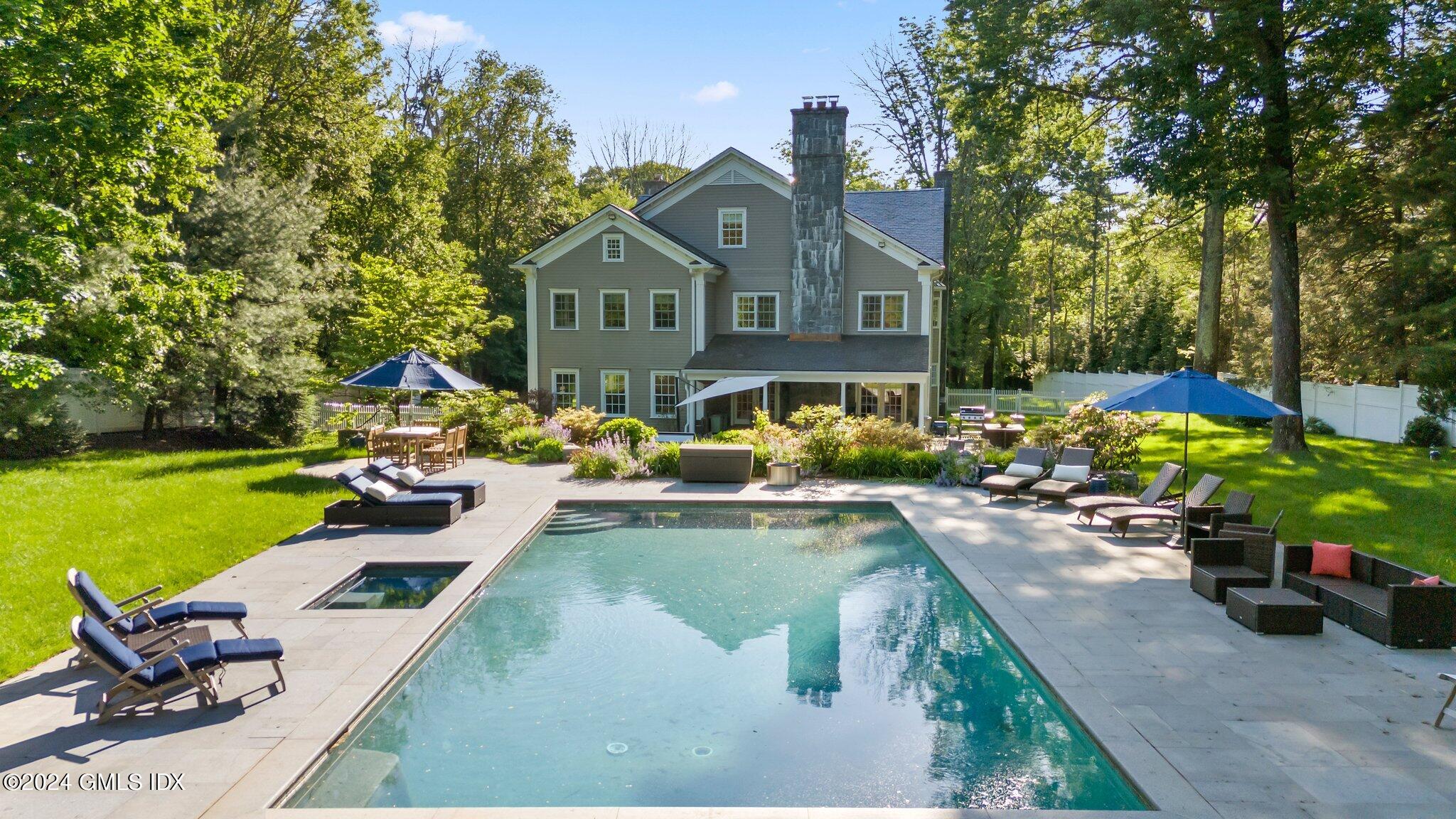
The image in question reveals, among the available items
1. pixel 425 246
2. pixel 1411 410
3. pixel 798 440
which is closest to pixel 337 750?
pixel 798 440

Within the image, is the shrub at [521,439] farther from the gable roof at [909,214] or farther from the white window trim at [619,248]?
the gable roof at [909,214]

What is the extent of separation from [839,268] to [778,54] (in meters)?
8.86

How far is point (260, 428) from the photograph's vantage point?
22.8 metres

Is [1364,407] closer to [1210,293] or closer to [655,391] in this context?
[1210,293]

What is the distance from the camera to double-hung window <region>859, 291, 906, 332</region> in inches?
1025

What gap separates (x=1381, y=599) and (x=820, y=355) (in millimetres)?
18045

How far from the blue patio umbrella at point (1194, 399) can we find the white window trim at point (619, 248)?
17489 mm

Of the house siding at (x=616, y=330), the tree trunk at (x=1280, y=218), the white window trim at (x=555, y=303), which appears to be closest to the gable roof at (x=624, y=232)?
the house siding at (x=616, y=330)

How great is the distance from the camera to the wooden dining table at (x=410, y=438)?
18.4m

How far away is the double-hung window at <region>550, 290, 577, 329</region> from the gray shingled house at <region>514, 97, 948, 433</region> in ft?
0.16

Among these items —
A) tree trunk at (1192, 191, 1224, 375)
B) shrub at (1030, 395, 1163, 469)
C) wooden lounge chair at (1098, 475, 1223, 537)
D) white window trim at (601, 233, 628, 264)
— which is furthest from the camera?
white window trim at (601, 233, 628, 264)

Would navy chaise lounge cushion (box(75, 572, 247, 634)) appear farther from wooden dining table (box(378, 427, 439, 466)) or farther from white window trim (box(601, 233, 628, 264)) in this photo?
white window trim (box(601, 233, 628, 264))

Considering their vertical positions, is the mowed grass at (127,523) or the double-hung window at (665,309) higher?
the double-hung window at (665,309)

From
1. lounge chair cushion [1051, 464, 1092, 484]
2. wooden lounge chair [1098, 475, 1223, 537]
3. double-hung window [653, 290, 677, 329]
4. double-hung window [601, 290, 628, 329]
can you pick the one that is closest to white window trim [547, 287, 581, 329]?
double-hung window [601, 290, 628, 329]
